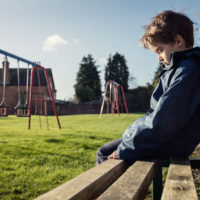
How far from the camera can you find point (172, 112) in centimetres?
144

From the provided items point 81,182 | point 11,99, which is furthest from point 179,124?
point 11,99

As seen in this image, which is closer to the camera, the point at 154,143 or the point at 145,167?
the point at 145,167

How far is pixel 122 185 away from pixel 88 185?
143mm

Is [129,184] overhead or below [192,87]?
below

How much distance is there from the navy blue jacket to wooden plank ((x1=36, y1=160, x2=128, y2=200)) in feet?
0.62

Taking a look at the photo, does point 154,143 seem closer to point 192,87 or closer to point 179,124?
point 179,124

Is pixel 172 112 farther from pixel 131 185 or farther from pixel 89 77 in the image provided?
pixel 89 77

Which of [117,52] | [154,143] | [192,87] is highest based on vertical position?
[117,52]

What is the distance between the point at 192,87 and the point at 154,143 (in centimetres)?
40

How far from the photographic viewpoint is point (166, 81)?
165 cm

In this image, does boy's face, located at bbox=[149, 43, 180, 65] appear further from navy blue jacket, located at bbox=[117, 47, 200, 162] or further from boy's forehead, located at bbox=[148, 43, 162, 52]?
navy blue jacket, located at bbox=[117, 47, 200, 162]

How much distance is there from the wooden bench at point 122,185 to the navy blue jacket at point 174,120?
11cm

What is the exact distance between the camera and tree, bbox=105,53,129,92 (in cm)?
5247

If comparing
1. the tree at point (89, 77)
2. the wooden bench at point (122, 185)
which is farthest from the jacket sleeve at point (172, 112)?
the tree at point (89, 77)
